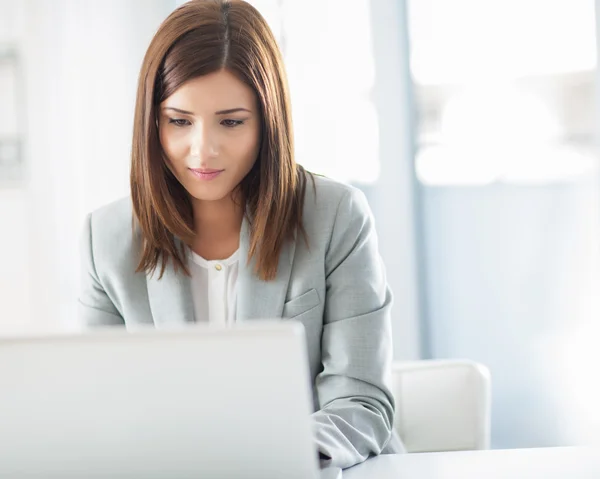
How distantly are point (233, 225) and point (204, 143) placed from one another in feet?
0.71

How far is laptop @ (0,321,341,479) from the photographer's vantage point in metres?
0.69

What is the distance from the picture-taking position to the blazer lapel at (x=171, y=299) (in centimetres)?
142

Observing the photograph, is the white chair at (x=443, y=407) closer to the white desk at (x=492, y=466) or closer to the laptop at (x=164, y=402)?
the white desk at (x=492, y=466)

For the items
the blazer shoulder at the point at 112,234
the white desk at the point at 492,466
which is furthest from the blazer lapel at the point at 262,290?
the white desk at the point at 492,466

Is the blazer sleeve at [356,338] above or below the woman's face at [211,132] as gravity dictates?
below

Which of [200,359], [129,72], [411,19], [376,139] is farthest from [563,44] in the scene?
→ [200,359]

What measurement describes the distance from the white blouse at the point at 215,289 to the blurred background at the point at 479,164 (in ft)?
4.22

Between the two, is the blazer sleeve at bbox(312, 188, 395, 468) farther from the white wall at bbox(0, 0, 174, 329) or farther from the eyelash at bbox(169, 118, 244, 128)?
the white wall at bbox(0, 0, 174, 329)

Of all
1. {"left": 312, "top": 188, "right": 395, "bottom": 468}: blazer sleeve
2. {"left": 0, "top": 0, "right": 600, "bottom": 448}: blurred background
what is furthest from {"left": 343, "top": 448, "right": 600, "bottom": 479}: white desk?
{"left": 0, "top": 0, "right": 600, "bottom": 448}: blurred background

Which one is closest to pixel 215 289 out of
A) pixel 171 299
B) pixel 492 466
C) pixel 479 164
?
pixel 171 299

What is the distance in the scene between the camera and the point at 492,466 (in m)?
0.95

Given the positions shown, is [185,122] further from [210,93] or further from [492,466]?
[492,466]

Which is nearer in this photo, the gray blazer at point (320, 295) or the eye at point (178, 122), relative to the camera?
the gray blazer at point (320, 295)

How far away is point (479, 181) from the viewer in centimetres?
265
